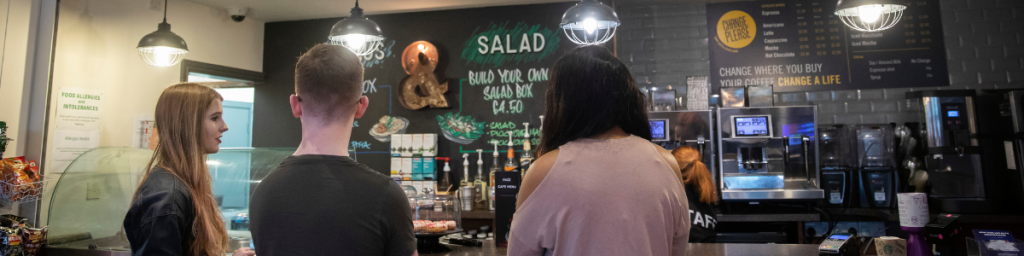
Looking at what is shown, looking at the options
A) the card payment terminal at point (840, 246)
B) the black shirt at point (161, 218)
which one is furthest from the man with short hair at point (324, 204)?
the card payment terminal at point (840, 246)

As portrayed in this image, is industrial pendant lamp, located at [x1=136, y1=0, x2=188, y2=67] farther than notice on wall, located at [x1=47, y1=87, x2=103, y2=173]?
Yes

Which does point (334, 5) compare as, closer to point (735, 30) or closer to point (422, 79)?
point (422, 79)

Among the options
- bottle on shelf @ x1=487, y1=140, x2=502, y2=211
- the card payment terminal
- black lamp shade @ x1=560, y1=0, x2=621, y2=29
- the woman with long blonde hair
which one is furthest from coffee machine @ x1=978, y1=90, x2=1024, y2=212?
the woman with long blonde hair

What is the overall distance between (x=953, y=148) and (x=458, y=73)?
375cm

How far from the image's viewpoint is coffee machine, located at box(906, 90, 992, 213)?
386cm

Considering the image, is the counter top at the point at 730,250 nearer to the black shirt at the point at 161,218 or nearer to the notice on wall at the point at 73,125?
the black shirt at the point at 161,218

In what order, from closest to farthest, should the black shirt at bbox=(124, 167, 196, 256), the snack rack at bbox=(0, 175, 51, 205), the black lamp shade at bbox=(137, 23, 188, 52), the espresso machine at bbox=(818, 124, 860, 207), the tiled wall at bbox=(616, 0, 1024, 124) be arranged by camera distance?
1. the black shirt at bbox=(124, 167, 196, 256)
2. the snack rack at bbox=(0, 175, 51, 205)
3. the black lamp shade at bbox=(137, 23, 188, 52)
4. the espresso machine at bbox=(818, 124, 860, 207)
5. the tiled wall at bbox=(616, 0, 1024, 124)

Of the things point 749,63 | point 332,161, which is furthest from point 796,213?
point 332,161

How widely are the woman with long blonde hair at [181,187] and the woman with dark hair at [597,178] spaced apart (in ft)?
2.88

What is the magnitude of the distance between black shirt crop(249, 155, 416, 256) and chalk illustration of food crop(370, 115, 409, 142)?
376 cm

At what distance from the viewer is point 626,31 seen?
16.6ft

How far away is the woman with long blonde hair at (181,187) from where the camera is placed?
1.34 meters

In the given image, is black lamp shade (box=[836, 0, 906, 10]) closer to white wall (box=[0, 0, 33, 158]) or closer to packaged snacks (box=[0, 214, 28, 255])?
packaged snacks (box=[0, 214, 28, 255])

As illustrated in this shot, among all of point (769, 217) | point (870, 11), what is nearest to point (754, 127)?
point (769, 217)
